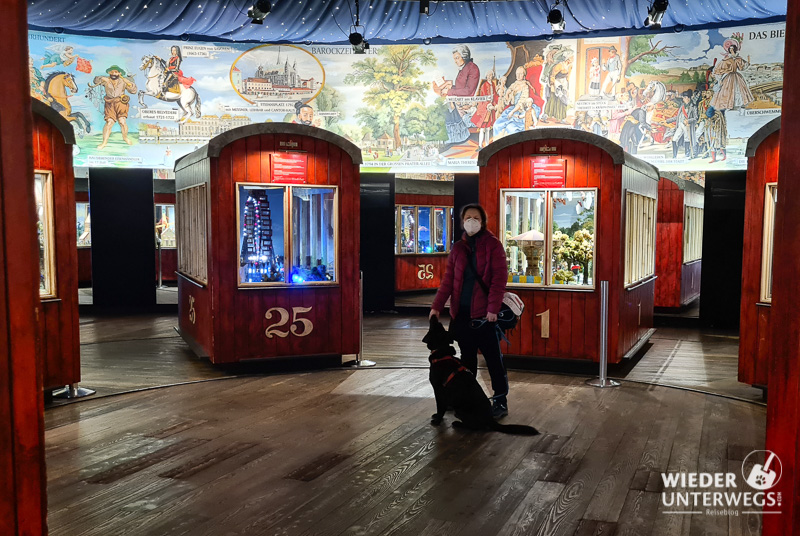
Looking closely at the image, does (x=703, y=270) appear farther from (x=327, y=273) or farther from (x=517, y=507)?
(x=517, y=507)

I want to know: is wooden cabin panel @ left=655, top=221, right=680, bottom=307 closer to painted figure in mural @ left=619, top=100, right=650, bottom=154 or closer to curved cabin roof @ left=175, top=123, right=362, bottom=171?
painted figure in mural @ left=619, top=100, right=650, bottom=154

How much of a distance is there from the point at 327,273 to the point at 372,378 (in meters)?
1.40

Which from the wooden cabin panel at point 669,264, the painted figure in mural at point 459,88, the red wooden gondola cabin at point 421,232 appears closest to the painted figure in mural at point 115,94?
the painted figure in mural at point 459,88

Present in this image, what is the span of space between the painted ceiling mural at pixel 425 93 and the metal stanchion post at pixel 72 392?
6353mm

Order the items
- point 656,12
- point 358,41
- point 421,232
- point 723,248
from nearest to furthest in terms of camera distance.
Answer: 1. point 656,12
2. point 358,41
3. point 723,248
4. point 421,232

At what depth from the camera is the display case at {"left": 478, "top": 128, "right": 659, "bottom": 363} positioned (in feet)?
26.7

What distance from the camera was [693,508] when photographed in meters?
4.24

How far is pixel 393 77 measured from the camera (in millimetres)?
12883

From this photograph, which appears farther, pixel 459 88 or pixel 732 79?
pixel 459 88

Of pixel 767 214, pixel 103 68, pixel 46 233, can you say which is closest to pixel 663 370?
pixel 767 214

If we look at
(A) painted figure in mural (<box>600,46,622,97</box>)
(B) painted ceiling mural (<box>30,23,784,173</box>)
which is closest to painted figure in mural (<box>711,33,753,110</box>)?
(B) painted ceiling mural (<box>30,23,784,173</box>)

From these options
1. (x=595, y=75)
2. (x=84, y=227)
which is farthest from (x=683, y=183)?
(x=84, y=227)

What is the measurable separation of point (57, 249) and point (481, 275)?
3.93 m

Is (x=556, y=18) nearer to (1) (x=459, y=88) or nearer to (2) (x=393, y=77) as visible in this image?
(1) (x=459, y=88)
